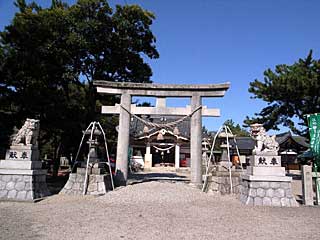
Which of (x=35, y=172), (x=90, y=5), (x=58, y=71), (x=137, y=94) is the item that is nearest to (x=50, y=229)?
(x=35, y=172)

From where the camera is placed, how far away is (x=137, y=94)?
455 inches

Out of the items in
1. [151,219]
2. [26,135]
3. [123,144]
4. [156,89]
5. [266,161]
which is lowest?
[151,219]

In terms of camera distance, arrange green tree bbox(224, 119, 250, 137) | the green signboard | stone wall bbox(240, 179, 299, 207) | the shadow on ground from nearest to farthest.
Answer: stone wall bbox(240, 179, 299, 207)
the green signboard
the shadow on ground
green tree bbox(224, 119, 250, 137)

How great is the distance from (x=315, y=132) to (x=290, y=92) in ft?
29.6

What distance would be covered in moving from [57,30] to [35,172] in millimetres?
7209

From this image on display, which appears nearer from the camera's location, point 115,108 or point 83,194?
point 83,194

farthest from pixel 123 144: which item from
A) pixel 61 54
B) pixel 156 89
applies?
pixel 61 54

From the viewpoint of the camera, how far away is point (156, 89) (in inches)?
456

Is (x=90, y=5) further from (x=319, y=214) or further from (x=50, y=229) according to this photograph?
(x=319, y=214)

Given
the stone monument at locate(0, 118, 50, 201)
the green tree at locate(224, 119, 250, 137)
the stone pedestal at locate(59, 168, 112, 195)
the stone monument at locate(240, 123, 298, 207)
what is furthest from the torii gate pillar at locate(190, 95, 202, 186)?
the green tree at locate(224, 119, 250, 137)

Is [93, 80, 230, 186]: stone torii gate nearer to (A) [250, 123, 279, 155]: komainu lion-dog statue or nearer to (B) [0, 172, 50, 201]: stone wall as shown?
(A) [250, 123, 279, 155]: komainu lion-dog statue

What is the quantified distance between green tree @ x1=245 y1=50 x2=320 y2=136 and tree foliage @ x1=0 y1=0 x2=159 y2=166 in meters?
9.55

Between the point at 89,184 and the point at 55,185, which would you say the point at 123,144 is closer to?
the point at 89,184

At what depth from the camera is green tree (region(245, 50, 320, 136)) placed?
1711cm
